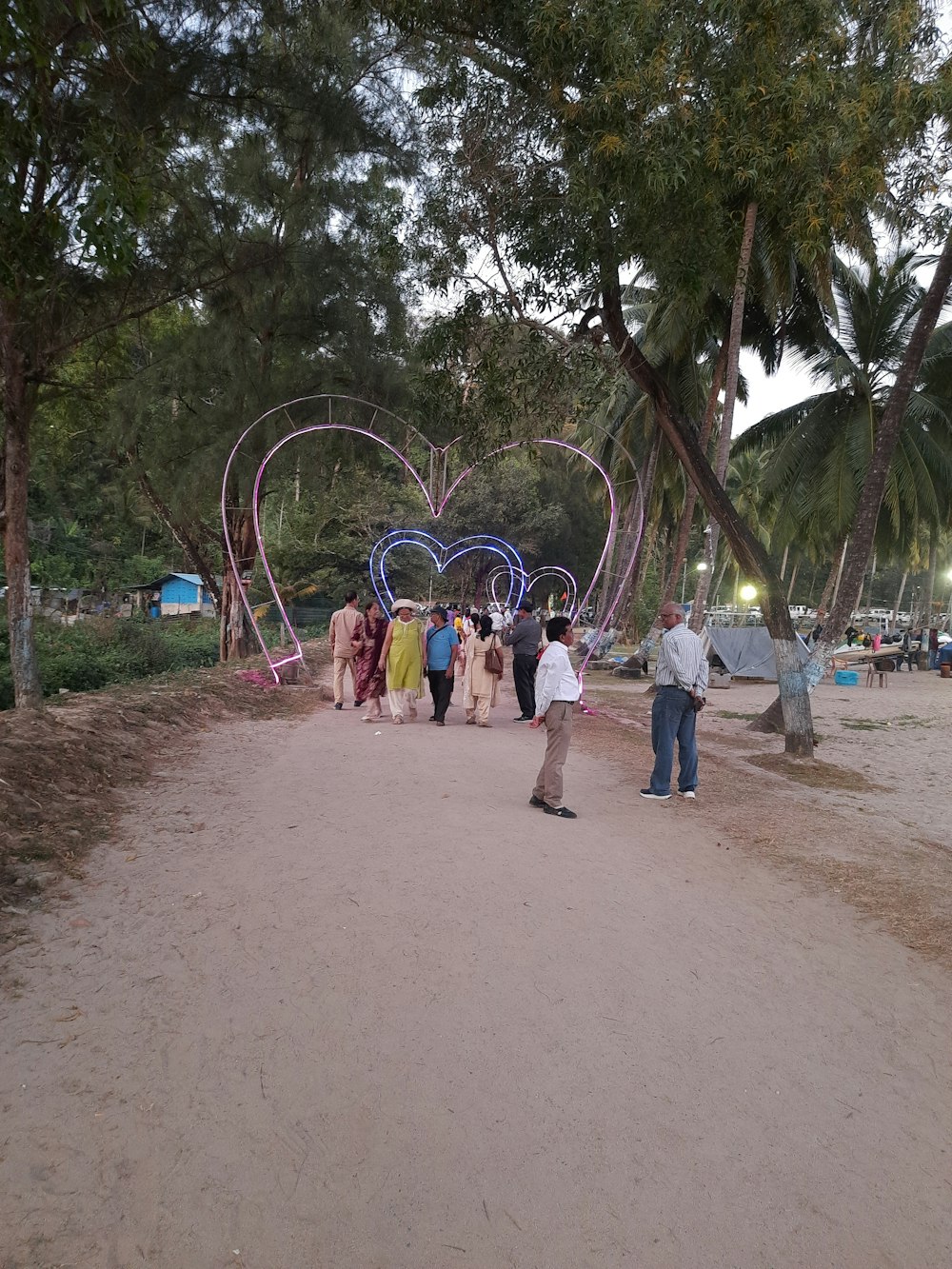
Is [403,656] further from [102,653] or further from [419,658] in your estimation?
[102,653]

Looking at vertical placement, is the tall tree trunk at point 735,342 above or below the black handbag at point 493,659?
above

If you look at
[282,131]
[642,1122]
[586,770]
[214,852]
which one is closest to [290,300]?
[282,131]

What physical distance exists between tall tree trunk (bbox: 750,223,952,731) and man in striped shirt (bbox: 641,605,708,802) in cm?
373

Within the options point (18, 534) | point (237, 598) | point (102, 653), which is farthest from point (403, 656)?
point (102, 653)

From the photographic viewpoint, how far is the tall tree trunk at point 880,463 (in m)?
11.0

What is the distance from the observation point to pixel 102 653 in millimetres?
18969

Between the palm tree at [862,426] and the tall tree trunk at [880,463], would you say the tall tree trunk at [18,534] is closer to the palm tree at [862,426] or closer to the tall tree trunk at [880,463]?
the tall tree trunk at [880,463]

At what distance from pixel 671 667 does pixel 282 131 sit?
886 cm

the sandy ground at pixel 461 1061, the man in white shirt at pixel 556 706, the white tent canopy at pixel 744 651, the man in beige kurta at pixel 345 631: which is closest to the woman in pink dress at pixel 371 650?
the man in beige kurta at pixel 345 631

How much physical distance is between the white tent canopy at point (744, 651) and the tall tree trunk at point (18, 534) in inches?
791

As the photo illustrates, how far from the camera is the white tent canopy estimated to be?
1040 inches

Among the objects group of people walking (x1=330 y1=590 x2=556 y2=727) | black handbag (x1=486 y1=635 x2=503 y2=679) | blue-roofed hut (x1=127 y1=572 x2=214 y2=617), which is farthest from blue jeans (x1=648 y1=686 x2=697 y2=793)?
blue-roofed hut (x1=127 y1=572 x2=214 y2=617)

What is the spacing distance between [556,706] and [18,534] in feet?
20.9

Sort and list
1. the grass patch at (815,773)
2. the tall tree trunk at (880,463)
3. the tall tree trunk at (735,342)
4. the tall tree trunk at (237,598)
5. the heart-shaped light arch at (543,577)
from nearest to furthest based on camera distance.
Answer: the grass patch at (815,773) → the tall tree trunk at (880,463) → the tall tree trunk at (735,342) → the tall tree trunk at (237,598) → the heart-shaped light arch at (543,577)
